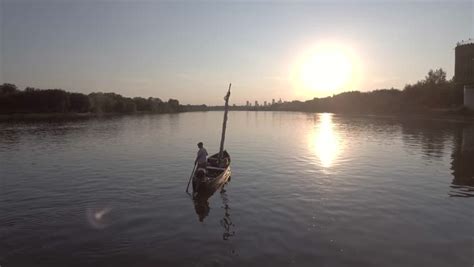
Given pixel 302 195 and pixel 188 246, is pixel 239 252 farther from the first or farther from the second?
pixel 302 195

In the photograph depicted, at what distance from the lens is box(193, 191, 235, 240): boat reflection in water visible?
17703 mm

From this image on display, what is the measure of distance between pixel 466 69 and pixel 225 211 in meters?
131

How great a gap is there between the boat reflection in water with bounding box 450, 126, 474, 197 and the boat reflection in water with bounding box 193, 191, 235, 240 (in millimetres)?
17582

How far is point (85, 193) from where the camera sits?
2539cm

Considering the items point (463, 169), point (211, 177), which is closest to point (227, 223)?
point (211, 177)

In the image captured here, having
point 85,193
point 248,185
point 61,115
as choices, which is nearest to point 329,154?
point 248,185


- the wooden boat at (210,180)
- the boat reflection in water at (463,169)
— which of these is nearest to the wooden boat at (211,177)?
the wooden boat at (210,180)

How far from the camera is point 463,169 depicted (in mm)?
34719

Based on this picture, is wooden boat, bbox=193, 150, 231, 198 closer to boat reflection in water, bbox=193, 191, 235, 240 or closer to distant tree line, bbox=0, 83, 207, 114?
boat reflection in water, bbox=193, 191, 235, 240

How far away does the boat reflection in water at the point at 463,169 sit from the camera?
26.4 meters

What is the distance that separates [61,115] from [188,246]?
171029mm

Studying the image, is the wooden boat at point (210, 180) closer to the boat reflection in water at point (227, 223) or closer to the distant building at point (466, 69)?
the boat reflection in water at point (227, 223)

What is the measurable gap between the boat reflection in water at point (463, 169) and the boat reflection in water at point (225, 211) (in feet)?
57.7

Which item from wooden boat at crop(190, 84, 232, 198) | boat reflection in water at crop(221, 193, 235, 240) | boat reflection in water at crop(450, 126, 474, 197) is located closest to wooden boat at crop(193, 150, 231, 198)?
wooden boat at crop(190, 84, 232, 198)
